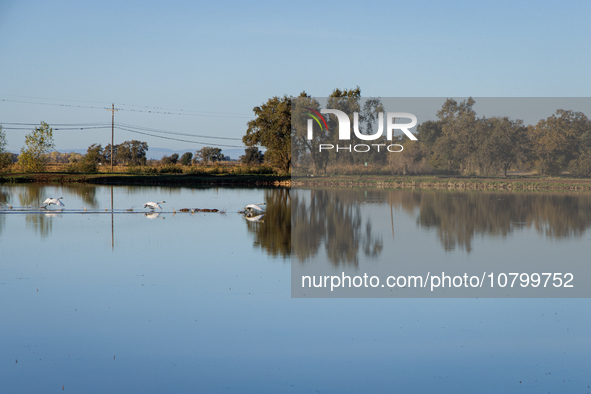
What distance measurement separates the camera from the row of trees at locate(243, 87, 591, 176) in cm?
5072

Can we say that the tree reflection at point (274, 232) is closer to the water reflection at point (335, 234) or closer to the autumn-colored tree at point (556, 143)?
the water reflection at point (335, 234)

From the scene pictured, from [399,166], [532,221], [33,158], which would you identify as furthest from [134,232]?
[33,158]

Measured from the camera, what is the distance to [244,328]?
741cm

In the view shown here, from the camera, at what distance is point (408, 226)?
19297 mm

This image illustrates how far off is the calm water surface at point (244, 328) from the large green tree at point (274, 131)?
4370 centimetres

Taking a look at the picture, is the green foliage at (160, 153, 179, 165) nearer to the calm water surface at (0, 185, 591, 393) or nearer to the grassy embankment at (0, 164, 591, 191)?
the grassy embankment at (0, 164, 591, 191)

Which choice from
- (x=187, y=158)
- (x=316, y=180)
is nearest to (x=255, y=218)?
(x=316, y=180)

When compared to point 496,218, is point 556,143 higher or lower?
higher

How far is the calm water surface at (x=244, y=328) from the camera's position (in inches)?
231

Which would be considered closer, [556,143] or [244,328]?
[244,328]

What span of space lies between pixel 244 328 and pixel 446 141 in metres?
48.4

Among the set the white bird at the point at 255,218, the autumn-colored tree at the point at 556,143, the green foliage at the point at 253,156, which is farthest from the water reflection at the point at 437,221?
the green foliage at the point at 253,156

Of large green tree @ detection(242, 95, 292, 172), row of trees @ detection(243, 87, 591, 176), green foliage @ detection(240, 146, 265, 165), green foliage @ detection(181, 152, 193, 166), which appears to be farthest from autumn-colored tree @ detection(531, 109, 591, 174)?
green foliage @ detection(181, 152, 193, 166)

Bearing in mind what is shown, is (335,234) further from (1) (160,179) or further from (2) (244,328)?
(1) (160,179)
